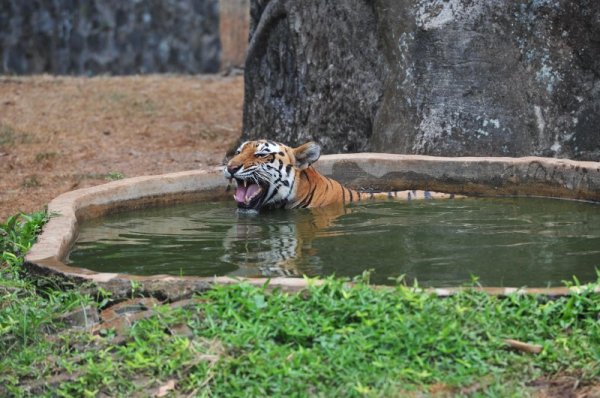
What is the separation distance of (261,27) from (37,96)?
14.7 feet

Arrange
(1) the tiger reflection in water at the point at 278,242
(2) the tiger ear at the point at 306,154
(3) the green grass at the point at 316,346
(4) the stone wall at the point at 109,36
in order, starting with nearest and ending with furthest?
1. (3) the green grass at the point at 316,346
2. (1) the tiger reflection in water at the point at 278,242
3. (2) the tiger ear at the point at 306,154
4. (4) the stone wall at the point at 109,36

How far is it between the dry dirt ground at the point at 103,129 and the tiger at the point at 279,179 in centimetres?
183

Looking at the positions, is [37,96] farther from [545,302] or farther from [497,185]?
[545,302]

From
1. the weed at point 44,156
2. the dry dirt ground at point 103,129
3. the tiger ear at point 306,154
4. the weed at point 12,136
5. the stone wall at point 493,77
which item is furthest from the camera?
the weed at point 12,136

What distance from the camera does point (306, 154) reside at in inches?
276

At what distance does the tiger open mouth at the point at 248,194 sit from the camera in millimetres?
6911

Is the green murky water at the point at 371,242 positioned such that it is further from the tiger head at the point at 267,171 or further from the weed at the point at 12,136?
the weed at the point at 12,136

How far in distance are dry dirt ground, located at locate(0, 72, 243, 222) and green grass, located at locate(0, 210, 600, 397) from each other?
3709 millimetres

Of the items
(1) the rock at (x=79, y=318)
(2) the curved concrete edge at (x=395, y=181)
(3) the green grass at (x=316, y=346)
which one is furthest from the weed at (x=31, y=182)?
(1) the rock at (x=79, y=318)

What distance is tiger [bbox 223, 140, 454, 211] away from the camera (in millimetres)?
6910

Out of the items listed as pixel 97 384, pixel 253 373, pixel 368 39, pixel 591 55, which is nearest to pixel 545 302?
pixel 253 373

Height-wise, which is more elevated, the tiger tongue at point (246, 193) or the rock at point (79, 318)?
the tiger tongue at point (246, 193)

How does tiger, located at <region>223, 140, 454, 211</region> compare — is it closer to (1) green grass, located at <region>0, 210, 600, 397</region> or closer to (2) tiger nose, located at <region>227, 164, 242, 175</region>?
(2) tiger nose, located at <region>227, 164, 242, 175</region>

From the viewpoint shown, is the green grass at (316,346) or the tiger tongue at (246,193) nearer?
the green grass at (316,346)
